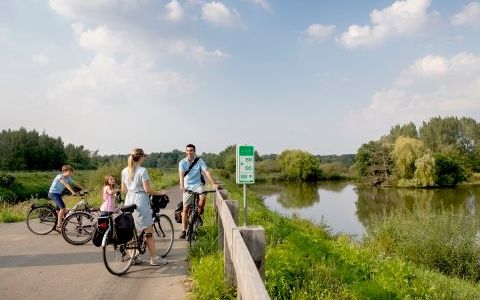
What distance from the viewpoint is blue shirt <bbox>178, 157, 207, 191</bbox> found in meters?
8.67

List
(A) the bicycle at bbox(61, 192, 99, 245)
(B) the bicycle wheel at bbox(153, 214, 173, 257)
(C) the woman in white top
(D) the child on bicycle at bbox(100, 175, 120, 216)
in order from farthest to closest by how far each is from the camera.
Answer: (A) the bicycle at bbox(61, 192, 99, 245)
(D) the child on bicycle at bbox(100, 175, 120, 216)
(B) the bicycle wheel at bbox(153, 214, 173, 257)
(C) the woman in white top

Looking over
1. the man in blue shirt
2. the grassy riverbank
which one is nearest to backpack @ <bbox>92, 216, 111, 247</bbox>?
the grassy riverbank

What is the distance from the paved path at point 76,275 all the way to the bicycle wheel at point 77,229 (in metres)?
0.16

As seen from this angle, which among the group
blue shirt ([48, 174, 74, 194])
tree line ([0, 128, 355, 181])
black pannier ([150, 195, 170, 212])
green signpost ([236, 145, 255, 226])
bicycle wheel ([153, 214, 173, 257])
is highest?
tree line ([0, 128, 355, 181])

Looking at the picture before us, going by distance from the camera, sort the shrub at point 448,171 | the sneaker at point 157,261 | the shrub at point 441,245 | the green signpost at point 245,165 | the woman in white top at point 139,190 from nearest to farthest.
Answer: the green signpost at point 245,165 < the woman in white top at point 139,190 < the sneaker at point 157,261 < the shrub at point 441,245 < the shrub at point 448,171

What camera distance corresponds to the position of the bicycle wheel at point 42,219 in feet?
33.2

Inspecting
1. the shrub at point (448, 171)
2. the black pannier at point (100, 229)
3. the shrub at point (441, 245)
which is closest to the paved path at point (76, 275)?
the black pannier at point (100, 229)

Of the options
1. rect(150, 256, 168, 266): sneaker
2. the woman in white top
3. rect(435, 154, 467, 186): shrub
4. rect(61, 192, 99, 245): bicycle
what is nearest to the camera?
the woman in white top

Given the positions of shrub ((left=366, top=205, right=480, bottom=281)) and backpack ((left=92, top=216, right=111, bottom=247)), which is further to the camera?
shrub ((left=366, top=205, right=480, bottom=281))

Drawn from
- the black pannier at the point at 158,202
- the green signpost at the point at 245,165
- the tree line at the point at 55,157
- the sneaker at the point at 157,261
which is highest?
the tree line at the point at 55,157

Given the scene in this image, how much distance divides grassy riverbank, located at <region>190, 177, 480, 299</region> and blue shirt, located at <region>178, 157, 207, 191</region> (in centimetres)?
105

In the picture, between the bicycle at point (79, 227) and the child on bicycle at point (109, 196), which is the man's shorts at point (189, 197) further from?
the bicycle at point (79, 227)

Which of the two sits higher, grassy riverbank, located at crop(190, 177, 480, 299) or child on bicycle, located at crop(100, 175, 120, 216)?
child on bicycle, located at crop(100, 175, 120, 216)

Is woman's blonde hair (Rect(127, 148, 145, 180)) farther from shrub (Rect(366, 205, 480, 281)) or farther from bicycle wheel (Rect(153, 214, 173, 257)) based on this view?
shrub (Rect(366, 205, 480, 281))
